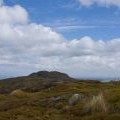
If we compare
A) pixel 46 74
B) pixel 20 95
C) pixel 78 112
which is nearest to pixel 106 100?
pixel 78 112

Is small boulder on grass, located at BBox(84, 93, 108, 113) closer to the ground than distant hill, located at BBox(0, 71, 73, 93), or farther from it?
closer to the ground

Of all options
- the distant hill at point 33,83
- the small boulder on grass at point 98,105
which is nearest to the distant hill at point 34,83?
the distant hill at point 33,83

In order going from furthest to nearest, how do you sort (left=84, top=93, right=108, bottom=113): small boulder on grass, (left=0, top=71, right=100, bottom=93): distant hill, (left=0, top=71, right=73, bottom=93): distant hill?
(left=0, top=71, right=73, bottom=93): distant hill < (left=0, top=71, right=100, bottom=93): distant hill < (left=84, top=93, right=108, bottom=113): small boulder on grass

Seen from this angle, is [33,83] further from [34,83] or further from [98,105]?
[98,105]

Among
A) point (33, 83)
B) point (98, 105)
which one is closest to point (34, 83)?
point (33, 83)

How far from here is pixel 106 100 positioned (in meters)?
30.8

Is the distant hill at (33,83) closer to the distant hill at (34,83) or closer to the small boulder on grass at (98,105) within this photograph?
the distant hill at (34,83)

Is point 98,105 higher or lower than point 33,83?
lower

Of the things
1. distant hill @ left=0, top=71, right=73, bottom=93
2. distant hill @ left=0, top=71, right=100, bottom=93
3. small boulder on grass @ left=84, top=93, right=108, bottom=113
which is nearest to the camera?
small boulder on grass @ left=84, top=93, right=108, bottom=113

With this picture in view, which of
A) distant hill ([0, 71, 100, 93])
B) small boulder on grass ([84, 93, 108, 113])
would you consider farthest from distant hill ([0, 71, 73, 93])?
small boulder on grass ([84, 93, 108, 113])

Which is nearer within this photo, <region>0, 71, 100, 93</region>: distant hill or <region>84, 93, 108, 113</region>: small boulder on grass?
<region>84, 93, 108, 113</region>: small boulder on grass

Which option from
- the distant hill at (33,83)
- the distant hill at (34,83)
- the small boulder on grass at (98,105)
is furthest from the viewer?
the distant hill at (33,83)

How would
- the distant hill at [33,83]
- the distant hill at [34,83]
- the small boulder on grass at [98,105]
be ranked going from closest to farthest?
the small boulder on grass at [98,105] → the distant hill at [34,83] → the distant hill at [33,83]

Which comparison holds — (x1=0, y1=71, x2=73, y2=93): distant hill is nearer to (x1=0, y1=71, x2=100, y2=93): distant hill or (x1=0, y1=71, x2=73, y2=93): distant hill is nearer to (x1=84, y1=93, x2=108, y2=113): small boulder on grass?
(x1=0, y1=71, x2=100, y2=93): distant hill
